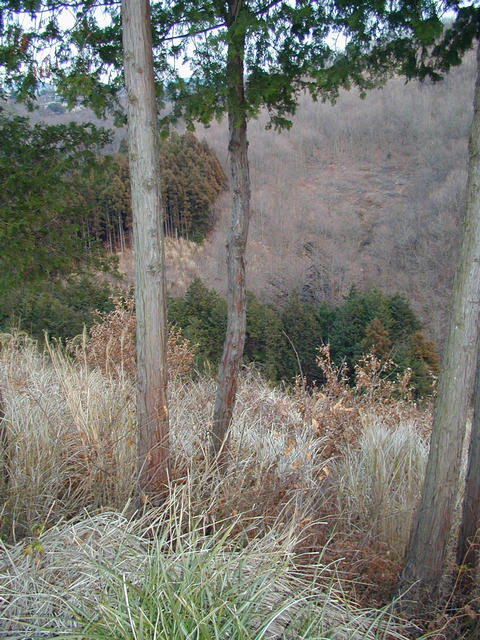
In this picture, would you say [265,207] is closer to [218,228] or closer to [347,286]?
[218,228]

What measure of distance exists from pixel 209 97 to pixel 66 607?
2958 mm

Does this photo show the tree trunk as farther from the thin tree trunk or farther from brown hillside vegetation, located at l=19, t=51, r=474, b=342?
brown hillside vegetation, located at l=19, t=51, r=474, b=342

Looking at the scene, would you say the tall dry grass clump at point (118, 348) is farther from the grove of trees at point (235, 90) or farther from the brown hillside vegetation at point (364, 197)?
the brown hillside vegetation at point (364, 197)

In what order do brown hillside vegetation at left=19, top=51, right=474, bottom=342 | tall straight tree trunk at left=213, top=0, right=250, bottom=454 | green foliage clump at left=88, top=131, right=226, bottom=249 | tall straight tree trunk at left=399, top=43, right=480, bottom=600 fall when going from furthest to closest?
green foliage clump at left=88, top=131, right=226, bottom=249 → brown hillside vegetation at left=19, top=51, right=474, bottom=342 → tall straight tree trunk at left=213, top=0, right=250, bottom=454 → tall straight tree trunk at left=399, top=43, right=480, bottom=600

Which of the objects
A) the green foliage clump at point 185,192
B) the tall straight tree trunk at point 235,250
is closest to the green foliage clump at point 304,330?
the tall straight tree trunk at point 235,250

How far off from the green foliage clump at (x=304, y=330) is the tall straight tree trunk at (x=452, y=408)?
9.79m

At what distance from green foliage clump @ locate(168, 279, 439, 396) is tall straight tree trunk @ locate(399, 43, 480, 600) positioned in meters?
9.79

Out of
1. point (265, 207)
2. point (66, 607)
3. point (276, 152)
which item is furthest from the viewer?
point (276, 152)

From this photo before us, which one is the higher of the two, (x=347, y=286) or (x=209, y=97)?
(x=209, y=97)

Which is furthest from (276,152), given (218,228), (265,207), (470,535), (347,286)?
(470,535)

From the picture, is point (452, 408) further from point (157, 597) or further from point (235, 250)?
point (235, 250)

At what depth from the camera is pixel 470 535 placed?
101 inches

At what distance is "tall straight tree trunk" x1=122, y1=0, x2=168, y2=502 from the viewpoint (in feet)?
9.13

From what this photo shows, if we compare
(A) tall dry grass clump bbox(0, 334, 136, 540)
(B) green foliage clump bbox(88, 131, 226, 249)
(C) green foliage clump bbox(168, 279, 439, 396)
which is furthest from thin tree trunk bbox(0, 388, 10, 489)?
(B) green foliage clump bbox(88, 131, 226, 249)
